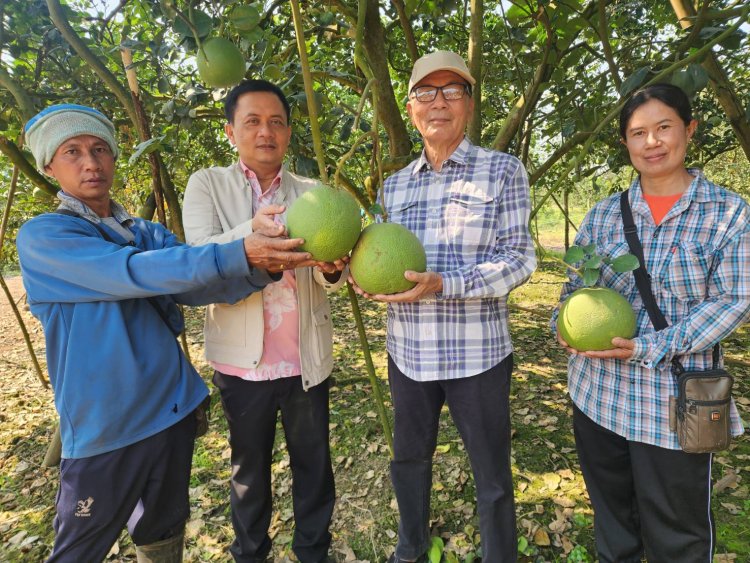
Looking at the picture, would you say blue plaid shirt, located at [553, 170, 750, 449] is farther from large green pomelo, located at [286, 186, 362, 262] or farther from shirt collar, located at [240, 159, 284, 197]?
shirt collar, located at [240, 159, 284, 197]

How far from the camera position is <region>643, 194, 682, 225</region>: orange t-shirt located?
1.64 meters

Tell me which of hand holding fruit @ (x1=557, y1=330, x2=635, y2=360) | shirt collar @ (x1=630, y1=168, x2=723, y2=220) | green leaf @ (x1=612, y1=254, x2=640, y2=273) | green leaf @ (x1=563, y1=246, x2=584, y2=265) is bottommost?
hand holding fruit @ (x1=557, y1=330, x2=635, y2=360)

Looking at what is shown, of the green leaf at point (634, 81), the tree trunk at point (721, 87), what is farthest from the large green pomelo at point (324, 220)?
the tree trunk at point (721, 87)

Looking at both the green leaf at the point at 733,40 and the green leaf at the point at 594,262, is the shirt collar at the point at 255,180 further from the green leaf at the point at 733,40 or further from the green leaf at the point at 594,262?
the green leaf at the point at 733,40

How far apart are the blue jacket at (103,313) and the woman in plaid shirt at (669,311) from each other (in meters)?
1.30

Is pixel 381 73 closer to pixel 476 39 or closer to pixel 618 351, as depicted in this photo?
pixel 476 39

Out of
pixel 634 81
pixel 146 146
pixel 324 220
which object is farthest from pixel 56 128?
pixel 634 81

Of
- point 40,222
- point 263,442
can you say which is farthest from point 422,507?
point 40,222

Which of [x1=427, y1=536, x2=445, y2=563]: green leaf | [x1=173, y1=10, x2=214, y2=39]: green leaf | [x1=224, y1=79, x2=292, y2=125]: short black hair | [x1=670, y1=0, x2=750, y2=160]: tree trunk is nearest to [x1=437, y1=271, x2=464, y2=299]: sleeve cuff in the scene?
[x1=224, y1=79, x2=292, y2=125]: short black hair

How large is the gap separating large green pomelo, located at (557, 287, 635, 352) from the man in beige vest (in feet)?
2.80

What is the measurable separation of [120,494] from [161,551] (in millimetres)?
383

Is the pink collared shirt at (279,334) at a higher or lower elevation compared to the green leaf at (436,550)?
higher

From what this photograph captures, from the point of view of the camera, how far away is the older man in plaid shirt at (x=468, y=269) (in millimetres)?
1722

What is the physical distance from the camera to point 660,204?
1666 millimetres
